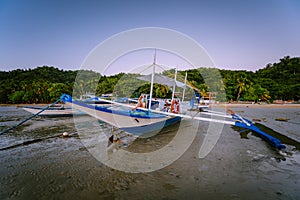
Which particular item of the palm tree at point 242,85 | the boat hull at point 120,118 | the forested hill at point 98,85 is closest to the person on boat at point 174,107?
the boat hull at point 120,118

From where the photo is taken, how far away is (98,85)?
3247 cm

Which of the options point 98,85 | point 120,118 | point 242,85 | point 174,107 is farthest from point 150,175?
point 242,85

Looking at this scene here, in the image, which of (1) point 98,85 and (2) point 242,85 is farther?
(2) point 242,85

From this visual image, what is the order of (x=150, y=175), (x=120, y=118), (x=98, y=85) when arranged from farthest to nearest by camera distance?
(x=98, y=85) < (x=120, y=118) < (x=150, y=175)

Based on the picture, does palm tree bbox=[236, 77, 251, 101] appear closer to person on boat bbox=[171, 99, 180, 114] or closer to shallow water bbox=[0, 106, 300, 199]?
person on boat bbox=[171, 99, 180, 114]

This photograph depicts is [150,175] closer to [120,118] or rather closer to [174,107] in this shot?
[120,118]

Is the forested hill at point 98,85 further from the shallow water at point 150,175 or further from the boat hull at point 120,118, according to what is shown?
the shallow water at point 150,175

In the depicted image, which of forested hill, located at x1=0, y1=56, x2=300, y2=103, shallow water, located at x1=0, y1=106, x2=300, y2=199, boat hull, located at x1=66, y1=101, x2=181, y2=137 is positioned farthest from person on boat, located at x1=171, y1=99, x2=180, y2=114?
forested hill, located at x1=0, y1=56, x2=300, y2=103

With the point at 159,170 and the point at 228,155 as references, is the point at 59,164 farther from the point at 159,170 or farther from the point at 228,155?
the point at 228,155

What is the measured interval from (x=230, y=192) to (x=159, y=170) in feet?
5.81

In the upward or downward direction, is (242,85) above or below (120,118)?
above

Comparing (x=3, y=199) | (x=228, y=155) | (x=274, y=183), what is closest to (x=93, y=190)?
(x=3, y=199)

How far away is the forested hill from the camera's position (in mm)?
26656

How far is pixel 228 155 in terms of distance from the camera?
6070 mm
